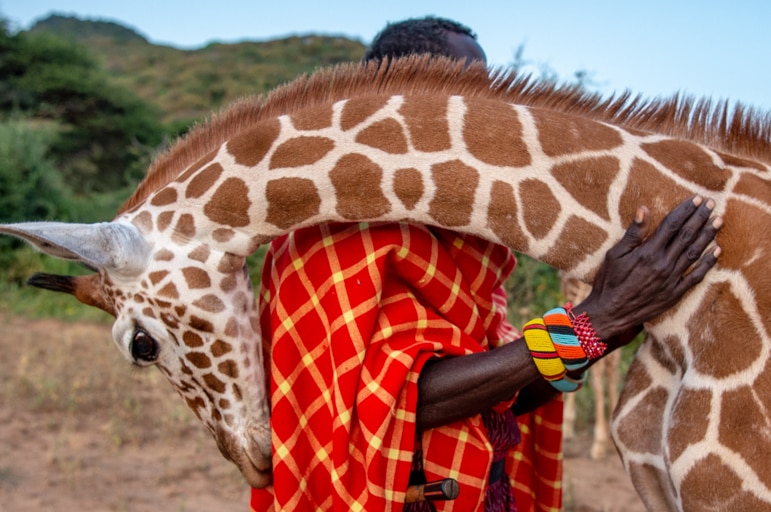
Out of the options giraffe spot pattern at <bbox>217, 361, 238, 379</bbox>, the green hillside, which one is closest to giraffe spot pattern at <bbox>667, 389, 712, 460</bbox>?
giraffe spot pattern at <bbox>217, 361, 238, 379</bbox>

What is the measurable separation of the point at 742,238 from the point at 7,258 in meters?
10.6

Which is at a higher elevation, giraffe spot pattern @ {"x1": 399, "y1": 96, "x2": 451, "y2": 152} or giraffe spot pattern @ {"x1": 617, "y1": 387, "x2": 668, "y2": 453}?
giraffe spot pattern @ {"x1": 399, "y1": 96, "x2": 451, "y2": 152}

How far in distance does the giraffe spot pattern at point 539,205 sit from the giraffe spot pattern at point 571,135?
8 cm

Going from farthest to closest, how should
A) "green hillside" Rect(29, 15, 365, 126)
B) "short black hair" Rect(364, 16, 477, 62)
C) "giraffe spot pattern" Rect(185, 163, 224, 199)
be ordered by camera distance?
"green hillside" Rect(29, 15, 365, 126) < "short black hair" Rect(364, 16, 477, 62) < "giraffe spot pattern" Rect(185, 163, 224, 199)

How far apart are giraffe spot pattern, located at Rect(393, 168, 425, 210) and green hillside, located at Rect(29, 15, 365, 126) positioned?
26.9 meters

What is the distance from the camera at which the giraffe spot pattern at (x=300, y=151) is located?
1.59 metres

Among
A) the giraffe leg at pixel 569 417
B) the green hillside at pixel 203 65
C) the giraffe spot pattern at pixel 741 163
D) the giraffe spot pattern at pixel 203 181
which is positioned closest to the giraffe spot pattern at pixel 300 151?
the giraffe spot pattern at pixel 203 181

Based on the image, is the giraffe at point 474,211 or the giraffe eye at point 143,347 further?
the giraffe eye at point 143,347

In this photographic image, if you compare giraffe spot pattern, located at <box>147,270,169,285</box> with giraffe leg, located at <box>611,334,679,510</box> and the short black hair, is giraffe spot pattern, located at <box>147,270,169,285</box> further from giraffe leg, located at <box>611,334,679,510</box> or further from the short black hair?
giraffe leg, located at <box>611,334,679,510</box>

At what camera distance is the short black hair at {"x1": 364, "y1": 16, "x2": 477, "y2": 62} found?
78.2 inches

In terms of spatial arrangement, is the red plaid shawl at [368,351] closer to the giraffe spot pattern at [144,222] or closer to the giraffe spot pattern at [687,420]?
the giraffe spot pattern at [144,222]

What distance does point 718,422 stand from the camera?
4.54 ft

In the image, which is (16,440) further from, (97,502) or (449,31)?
(449,31)

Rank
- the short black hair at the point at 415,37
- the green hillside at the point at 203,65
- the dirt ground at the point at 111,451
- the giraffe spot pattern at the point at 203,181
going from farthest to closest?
the green hillside at the point at 203,65 < the dirt ground at the point at 111,451 < the short black hair at the point at 415,37 < the giraffe spot pattern at the point at 203,181
